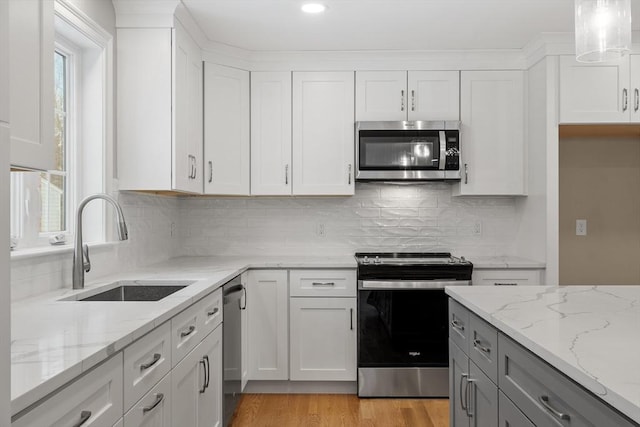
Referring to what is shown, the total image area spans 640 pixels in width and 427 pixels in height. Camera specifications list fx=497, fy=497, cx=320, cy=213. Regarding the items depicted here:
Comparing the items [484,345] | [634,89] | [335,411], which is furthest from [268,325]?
[634,89]

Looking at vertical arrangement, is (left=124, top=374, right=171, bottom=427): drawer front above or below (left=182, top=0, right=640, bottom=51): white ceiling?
below

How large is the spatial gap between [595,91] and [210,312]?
283cm

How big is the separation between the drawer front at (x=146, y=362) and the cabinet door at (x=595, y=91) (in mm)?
2918

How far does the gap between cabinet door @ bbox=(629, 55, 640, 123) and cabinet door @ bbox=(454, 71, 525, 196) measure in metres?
0.67

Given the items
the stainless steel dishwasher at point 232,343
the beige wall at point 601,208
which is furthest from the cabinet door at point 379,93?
the stainless steel dishwasher at point 232,343

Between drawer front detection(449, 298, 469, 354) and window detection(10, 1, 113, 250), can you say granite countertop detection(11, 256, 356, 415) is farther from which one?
drawer front detection(449, 298, 469, 354)

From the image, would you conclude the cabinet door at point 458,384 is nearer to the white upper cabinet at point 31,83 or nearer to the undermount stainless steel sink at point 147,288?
the undermount stainless steel sink at point 147,288

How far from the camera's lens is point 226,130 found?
11.5 ft

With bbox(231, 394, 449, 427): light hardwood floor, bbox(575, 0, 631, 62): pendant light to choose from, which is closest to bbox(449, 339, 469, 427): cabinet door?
bbox(231, 394, 449, 427): light hardwood floor

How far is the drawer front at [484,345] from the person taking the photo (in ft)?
5.24

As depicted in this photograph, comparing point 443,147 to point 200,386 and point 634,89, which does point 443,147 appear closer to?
point 634,89

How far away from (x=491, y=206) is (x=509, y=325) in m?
2.63

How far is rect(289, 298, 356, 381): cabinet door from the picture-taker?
332 centimetres

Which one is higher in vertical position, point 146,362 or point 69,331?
point 69,331
